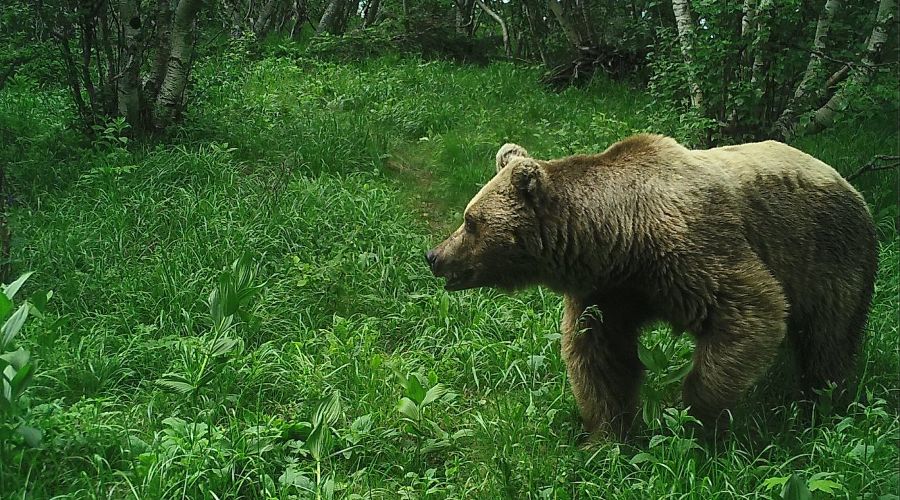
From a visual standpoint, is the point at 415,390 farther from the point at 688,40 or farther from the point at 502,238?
the point at 688,40

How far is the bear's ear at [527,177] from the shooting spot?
358 centimetres

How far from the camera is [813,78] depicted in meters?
6.65

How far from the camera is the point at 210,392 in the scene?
3.90 m

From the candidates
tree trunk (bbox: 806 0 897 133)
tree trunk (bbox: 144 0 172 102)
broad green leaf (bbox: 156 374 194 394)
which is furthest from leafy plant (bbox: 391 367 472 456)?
tree trunk (bbox: 144 0 172 102)

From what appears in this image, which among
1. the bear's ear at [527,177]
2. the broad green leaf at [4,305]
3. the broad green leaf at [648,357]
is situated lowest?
the broad green leaf at [648,357]

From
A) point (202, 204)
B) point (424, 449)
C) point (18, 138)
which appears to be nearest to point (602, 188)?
point (424, 449)

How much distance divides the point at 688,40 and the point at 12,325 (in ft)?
20.8

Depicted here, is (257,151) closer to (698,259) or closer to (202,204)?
(202,204)

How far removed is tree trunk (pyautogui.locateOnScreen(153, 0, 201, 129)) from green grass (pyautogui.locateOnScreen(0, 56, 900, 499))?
0.31 metres

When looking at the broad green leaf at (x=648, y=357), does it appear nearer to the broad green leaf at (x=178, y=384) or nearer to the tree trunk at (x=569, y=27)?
the broad green leaf at (x=178, y=384)

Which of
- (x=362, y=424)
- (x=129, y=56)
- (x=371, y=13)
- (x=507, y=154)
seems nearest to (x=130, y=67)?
(x=129, y=56)

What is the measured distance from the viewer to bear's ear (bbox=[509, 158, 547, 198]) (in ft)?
11.7

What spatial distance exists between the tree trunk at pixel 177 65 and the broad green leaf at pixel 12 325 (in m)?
4.96

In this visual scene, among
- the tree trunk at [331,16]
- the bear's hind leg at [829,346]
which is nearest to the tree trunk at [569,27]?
the tree trunk at [331,16]
